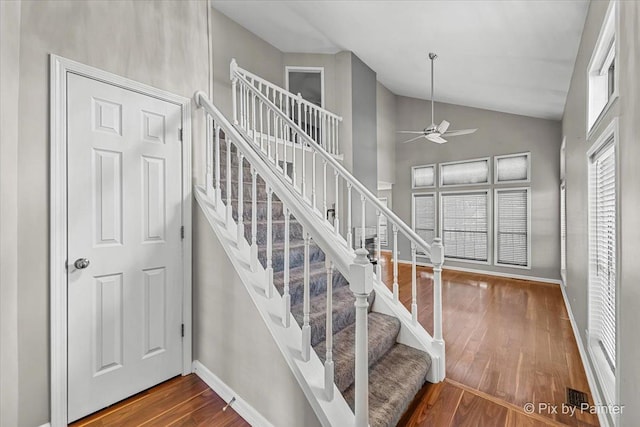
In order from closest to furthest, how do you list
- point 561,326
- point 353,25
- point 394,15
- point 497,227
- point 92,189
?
point 92,189 < point 561,326 < point 394,15 < point 353,25 < point 497,227

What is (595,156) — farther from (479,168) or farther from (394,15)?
(479,168)

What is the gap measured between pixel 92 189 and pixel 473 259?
6.74 meters

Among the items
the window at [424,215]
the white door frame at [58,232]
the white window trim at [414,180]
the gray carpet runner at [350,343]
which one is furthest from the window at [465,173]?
the white door frame at [58,232]

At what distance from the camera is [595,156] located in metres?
2.27

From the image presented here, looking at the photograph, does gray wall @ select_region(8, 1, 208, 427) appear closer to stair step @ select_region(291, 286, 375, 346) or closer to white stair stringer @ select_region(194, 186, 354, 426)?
white stair stringer @ select_region(194, 186, 354, 426)

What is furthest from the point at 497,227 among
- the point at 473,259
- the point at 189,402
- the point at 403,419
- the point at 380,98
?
the point at 189,402

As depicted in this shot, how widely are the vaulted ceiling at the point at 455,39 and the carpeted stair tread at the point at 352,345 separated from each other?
3098 millimetres

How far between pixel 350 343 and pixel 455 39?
3.85 metres

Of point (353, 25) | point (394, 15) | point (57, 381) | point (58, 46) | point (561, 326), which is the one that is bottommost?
point (561, 326)

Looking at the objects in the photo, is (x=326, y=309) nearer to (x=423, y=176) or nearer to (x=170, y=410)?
Result: (x=170, y=410)

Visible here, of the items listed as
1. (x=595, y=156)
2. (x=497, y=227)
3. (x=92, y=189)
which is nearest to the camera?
(x=92, y=189)

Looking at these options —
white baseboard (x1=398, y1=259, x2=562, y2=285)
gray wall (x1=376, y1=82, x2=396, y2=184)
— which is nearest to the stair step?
white baseboard (x1=398, y1=259, x2=562, y2=285)

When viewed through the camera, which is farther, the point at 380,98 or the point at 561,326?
the point at 380,98

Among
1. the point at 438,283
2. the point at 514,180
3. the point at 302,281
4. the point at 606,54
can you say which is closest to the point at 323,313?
the point at 302,281
